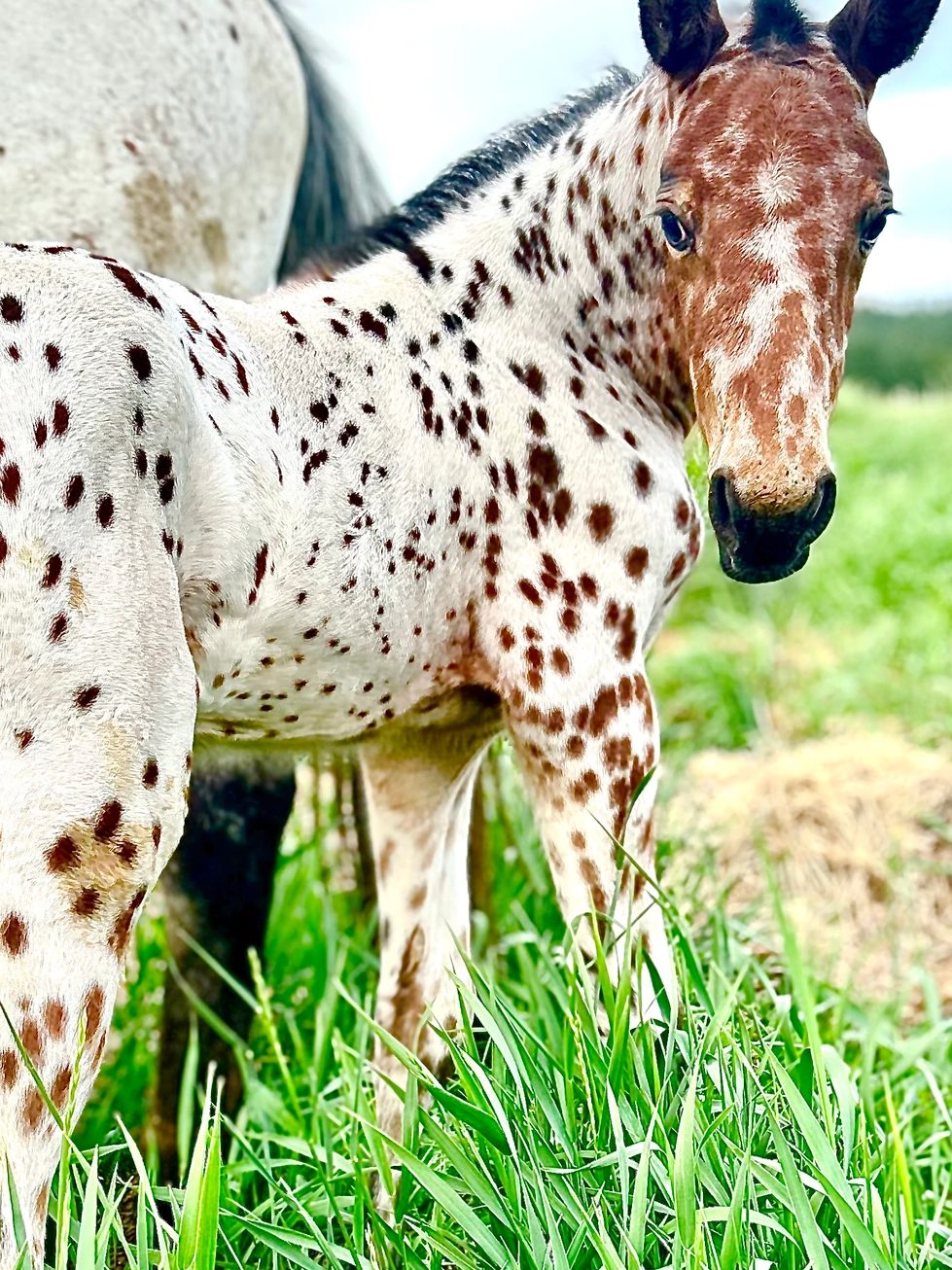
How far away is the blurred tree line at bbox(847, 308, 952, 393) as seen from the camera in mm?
18094

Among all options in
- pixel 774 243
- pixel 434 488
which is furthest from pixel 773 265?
pixel 434 488

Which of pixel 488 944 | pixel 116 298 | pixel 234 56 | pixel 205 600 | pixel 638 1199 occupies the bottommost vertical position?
pixel 488 944

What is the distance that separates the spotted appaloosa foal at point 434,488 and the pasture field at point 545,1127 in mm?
186

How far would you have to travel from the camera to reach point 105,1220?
176 centimetres

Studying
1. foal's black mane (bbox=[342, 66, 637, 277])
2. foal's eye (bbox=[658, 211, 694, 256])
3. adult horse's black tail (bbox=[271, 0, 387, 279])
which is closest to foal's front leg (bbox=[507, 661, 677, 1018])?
foal's eye (bbox=[658, 211, 694, 256])

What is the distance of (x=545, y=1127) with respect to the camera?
213cm

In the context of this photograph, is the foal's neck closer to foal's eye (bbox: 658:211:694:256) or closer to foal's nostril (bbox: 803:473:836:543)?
foal's eye (bbox: 658:211:694:256)

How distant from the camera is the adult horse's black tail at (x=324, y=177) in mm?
3932

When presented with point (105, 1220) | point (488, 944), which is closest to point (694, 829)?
point (488, 944)

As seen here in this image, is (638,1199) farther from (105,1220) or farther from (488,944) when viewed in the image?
(488,944)

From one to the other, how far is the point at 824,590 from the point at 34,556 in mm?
7521

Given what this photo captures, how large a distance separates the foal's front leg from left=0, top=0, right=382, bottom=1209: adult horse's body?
0.77m

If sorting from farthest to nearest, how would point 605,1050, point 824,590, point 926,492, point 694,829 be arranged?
point 926,492, point 824,590, point 694,829, point 605,1050

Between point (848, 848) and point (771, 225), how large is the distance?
3840 millimetres
